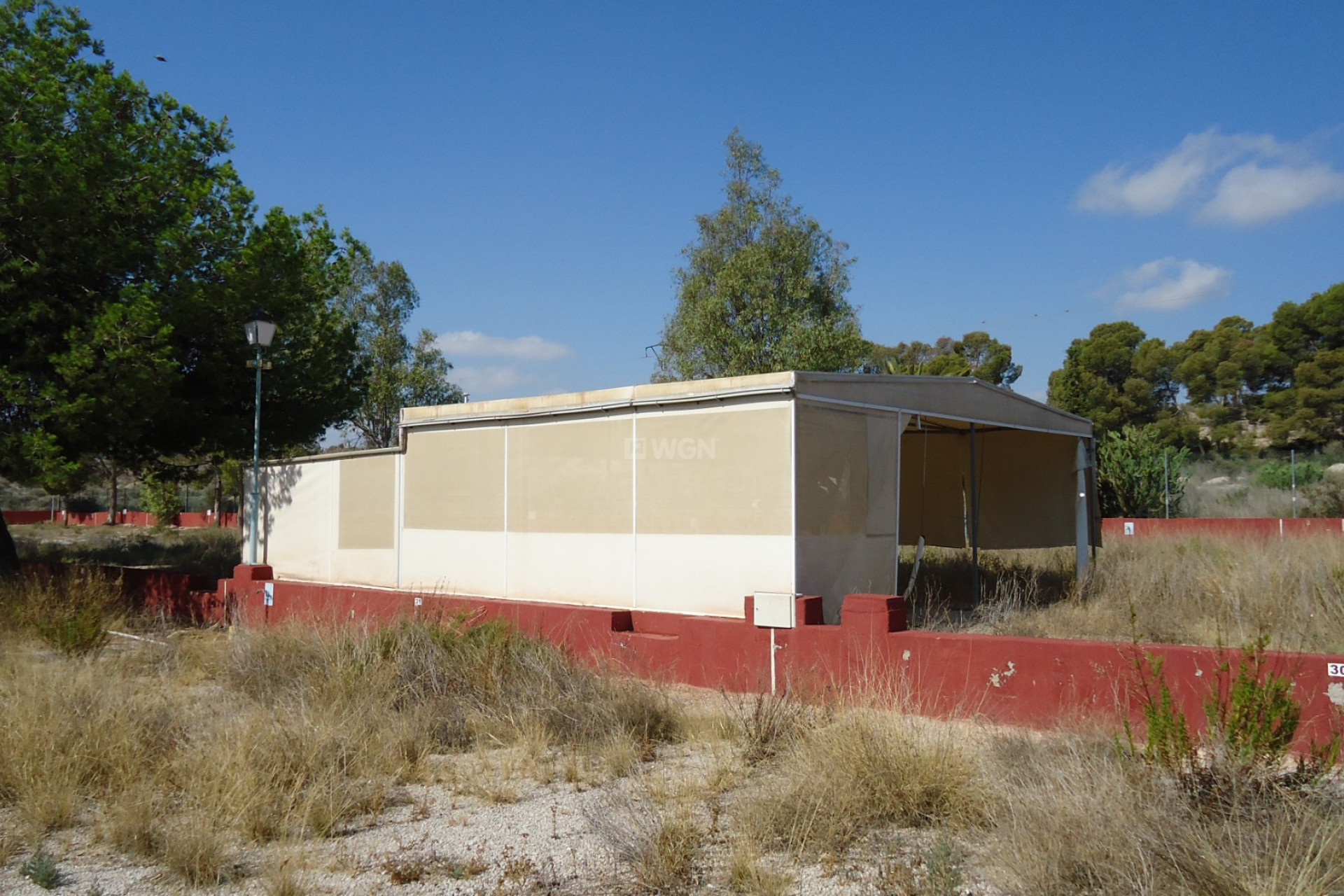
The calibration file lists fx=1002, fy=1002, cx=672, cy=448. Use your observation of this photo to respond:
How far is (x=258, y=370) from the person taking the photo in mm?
13609

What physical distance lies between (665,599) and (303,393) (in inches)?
419

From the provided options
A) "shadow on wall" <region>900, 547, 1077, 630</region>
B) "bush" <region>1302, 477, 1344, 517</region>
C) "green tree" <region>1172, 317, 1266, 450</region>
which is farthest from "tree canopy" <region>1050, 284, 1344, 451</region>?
"shadow on wall" <region>900, 547, 1077, 630</region>

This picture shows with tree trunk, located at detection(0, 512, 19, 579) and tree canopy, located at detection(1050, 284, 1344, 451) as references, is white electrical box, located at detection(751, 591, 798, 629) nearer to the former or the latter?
tree trunk, located at detection(0, 512, 19, 579)

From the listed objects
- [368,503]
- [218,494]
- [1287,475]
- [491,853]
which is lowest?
[491,853]

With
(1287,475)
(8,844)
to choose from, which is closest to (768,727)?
(8,844)

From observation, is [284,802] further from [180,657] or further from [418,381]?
[418,381]

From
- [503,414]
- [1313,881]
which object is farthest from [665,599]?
[1313,881]

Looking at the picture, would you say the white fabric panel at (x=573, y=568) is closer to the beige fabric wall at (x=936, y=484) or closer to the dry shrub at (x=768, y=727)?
the dry shrub at (x=768, y=727)

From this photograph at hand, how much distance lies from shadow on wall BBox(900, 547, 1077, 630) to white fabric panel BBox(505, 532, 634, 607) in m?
3.01

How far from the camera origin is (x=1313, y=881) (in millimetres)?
3727

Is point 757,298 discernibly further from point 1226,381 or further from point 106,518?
point 106,518

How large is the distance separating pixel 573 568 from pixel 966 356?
5140 centimetres

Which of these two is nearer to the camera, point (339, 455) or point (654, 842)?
point (654, 842)

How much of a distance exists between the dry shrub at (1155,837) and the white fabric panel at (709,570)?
471 centimetres
